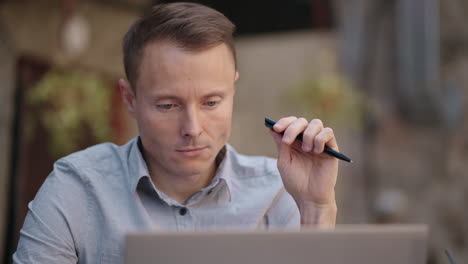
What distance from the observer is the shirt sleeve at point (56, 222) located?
1288 mm

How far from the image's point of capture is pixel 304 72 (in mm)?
4926

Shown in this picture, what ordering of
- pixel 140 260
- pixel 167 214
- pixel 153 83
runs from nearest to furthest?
pixel 140 260 < pixel 153 83 < pixel 167 214

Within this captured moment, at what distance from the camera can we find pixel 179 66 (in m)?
1.30

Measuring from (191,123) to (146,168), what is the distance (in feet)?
0.69

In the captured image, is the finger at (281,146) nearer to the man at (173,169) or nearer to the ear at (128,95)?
the man at (173,169)

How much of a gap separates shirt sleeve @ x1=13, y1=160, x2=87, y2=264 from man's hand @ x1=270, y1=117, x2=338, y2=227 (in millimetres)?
486

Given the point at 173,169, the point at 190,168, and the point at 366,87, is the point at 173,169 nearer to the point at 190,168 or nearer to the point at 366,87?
the point at 190,168

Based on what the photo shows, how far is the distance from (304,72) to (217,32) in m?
3.62

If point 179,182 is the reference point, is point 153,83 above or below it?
above

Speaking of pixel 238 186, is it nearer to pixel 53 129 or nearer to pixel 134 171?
pixel 134 171

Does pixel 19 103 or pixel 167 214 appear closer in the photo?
pixel 167 214

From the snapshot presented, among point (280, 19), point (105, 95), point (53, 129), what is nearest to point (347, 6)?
point (280, 19)

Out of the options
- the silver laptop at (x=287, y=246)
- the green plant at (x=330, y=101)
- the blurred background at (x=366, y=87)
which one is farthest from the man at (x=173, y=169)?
the green plant at (x=330, y=101)

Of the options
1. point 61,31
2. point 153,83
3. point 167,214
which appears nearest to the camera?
point 153,83
